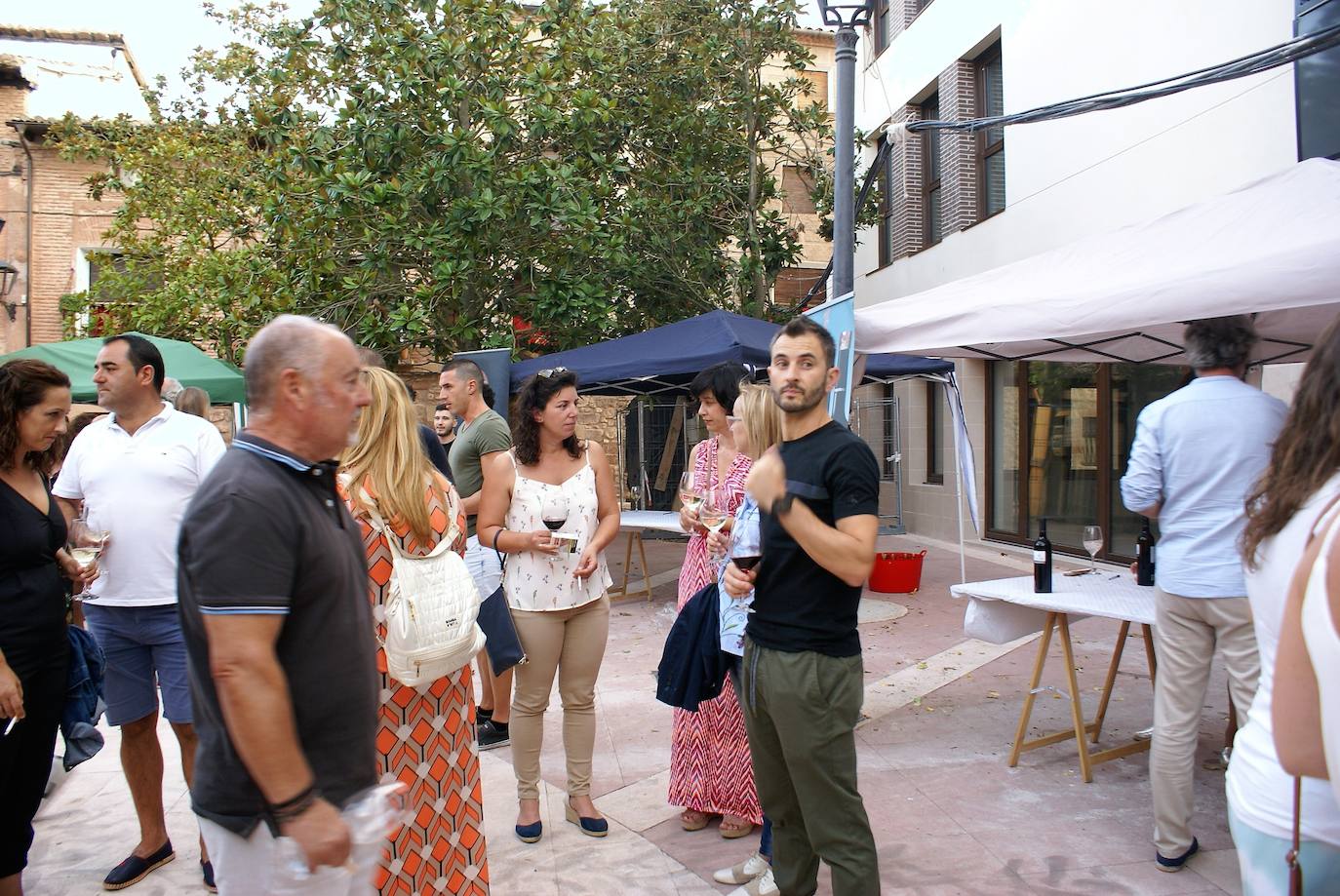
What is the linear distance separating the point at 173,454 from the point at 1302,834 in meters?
3.37

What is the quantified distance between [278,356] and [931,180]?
13179 millimetres

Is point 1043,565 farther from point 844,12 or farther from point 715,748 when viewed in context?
point 844,12

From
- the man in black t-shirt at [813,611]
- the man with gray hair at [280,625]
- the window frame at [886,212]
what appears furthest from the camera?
the window frame at [886,212]

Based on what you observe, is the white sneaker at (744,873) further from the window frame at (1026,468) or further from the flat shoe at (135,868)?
the window frame at (1026,468)

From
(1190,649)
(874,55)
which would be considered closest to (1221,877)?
(1190,649)

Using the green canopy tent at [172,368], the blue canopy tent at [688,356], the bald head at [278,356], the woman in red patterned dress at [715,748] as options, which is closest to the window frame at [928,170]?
the blue canopy tent at [688,356]

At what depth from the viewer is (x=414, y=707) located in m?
2.75

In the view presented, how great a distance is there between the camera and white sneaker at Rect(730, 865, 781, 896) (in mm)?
3281

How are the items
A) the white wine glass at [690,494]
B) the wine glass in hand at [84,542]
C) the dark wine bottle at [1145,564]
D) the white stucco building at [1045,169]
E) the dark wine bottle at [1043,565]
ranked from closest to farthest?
the wine glass in hand at [84,542], the white wine glass at [690,494], the dark wine bottle at [1043,565], the dark wine bottle at [1145,564], the white stucco building at [1045,169]

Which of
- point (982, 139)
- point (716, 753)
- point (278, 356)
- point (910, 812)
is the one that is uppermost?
point (982, 139)

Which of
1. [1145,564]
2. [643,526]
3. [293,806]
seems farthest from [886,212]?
[293,806]

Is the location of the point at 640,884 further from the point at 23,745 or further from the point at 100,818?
the point at 100,818

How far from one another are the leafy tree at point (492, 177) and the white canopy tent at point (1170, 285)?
18.9ft

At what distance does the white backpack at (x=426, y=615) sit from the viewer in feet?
8.54
